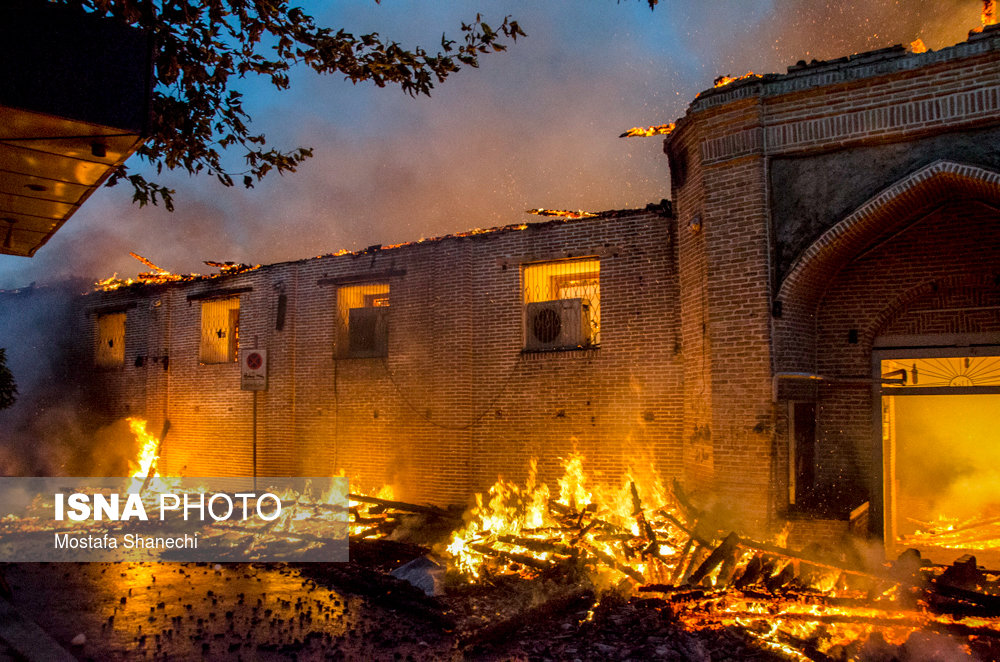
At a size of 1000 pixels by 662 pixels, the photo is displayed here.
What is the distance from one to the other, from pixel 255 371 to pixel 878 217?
42.0ft

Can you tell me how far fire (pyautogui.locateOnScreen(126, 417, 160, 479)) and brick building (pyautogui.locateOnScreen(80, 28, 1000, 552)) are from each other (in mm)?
4026

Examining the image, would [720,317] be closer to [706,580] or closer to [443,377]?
[706,580]

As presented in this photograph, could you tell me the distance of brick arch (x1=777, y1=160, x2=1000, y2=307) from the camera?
7.49 metres

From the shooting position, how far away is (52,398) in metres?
18.5

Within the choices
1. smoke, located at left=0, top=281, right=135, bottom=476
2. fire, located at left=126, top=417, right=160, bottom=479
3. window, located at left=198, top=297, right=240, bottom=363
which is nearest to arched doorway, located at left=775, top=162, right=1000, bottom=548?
window, located at left=198, top=297, right=240, bottom=363

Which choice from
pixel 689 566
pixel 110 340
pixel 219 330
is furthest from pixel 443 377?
pixel 110 340

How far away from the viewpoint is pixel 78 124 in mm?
3891

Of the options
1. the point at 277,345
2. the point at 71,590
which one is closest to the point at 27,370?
the point at 277,345

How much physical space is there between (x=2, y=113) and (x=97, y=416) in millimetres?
16863

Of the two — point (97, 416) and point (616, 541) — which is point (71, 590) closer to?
point (616, 541)

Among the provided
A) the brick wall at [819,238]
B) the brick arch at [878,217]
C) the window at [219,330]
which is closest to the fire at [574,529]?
the brick wall at [819,238]

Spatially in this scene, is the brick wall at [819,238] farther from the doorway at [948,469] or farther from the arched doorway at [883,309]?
the doorway at [948,469]

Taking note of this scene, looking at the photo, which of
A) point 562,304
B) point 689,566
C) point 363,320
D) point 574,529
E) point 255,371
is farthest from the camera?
point 255,371

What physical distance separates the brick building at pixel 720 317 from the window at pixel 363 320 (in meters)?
0.05
